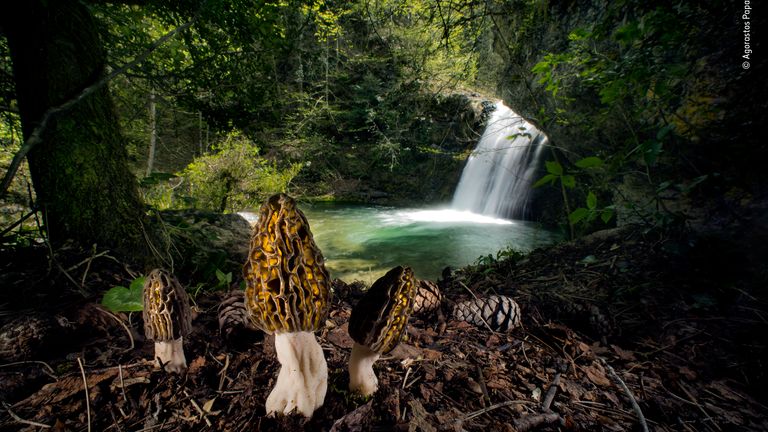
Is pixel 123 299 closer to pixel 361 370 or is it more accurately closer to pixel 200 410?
pixel 200 410

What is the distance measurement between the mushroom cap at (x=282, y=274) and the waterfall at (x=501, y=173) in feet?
29.5

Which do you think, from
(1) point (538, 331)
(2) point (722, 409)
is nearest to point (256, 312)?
(1) point (538, 331)

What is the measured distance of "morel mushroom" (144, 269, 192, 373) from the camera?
1275 millimetres

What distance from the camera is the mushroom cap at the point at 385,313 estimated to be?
1.21m

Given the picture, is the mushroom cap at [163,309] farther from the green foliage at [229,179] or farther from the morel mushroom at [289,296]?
the green foliage at [229,179]

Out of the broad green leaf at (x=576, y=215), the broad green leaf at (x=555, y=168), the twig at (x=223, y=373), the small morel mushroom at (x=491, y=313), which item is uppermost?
the broad green leaf at (x=555, y=168)

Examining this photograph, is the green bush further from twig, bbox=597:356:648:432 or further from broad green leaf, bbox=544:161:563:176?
twig, bbox=597:356:648:432

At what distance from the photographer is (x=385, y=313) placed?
1228 millimetres

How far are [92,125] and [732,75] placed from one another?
5170 millimetres

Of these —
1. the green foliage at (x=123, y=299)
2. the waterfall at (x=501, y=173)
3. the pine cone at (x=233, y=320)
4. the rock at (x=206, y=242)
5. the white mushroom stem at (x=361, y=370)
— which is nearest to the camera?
the white mushroom stem at (x=361, y=370)

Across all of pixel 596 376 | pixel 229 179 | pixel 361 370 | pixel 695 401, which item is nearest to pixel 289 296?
pixel 361 370

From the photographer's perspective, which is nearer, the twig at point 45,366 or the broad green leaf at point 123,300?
the twig at point 45,366

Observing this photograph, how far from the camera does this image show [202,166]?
213 inches

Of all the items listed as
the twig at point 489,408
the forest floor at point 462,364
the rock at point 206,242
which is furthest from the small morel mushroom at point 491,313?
the rock at point 206,242
